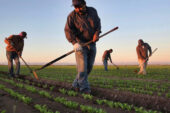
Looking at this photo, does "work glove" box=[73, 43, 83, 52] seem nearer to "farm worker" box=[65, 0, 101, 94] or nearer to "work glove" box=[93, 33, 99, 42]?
"farm worker" box=[65, 0, 101, 94]

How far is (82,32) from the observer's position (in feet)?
16.5

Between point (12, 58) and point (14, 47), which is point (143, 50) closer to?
point (14, 47)

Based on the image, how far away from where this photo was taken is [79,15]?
5047mm

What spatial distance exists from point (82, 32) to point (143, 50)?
853 centimetres

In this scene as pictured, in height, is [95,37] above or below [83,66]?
above

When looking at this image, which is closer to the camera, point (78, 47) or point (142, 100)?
point (142, 100)

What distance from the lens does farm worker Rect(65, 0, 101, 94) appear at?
4.91 metres

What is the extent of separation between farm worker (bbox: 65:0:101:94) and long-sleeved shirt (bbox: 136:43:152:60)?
8.12 m

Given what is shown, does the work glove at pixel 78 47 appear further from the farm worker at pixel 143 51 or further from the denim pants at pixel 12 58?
the farm worker at pixel 143 51

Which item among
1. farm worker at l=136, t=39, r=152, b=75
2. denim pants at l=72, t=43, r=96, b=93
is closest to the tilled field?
denim pants at l=72, t=43, r=96, b=93

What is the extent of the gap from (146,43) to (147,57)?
0.99 metres

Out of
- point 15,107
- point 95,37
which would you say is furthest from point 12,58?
point 15,107

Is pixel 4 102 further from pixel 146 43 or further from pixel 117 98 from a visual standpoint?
pixel 146 43

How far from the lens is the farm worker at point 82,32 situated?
4914mm
